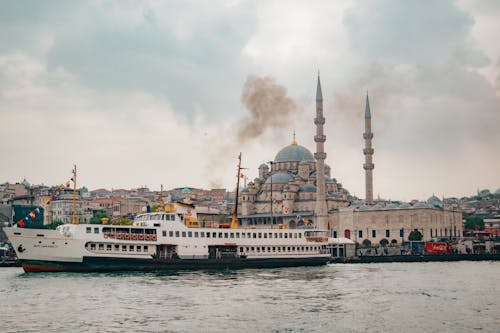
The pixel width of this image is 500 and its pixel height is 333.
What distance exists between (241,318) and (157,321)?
3.50 m

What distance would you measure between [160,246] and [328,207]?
59.8 meters

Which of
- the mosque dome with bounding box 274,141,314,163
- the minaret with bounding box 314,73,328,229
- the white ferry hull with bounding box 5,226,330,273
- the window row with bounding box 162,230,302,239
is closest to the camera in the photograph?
the white ferry hull with bounding box 5,226,330,273

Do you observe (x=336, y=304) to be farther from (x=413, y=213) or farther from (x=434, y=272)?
(x=413, y=213)

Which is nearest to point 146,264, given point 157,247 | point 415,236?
point 157,247

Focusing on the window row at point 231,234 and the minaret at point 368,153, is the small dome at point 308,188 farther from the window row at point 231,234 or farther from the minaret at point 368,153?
the window row at point 231,234

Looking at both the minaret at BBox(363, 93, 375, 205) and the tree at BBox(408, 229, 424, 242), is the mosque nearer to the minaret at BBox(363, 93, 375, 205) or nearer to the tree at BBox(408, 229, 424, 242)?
the minaret at BBox(363, 93, 375, 205)

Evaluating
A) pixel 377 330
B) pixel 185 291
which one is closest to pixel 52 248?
pixel 185 291

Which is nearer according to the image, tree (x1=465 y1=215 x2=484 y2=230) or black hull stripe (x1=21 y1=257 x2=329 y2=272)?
black hull stripe (x1=21 y1=257 x2=329 y2=272)

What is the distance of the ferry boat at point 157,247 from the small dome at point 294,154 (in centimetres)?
6124

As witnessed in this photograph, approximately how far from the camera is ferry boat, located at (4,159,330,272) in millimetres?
46406

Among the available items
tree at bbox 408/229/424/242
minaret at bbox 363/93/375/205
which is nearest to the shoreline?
tree at bbox 408/229/424/242

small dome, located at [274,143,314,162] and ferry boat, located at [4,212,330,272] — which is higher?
small dome, located at [274,143,314,162]

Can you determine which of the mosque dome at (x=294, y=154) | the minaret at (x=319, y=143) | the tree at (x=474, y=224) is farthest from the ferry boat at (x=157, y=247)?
the tree at (x=474, y=224)

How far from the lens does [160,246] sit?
49969 mm
